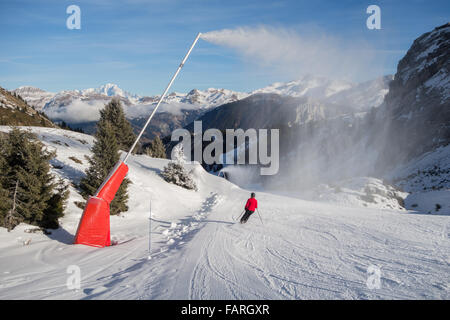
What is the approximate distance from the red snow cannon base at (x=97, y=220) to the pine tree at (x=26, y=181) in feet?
8.28

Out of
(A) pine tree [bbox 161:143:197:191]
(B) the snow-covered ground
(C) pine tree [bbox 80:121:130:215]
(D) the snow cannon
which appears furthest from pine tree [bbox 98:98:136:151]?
(D) the snow cannon

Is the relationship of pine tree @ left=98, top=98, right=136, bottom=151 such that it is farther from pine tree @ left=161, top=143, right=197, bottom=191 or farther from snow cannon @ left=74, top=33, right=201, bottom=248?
snow cannon @ left=74, top=33, right=201, bottom=248

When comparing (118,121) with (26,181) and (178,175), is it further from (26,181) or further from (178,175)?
(26,181)

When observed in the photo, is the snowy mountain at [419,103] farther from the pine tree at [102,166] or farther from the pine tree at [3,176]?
the pine tree at [3,176]

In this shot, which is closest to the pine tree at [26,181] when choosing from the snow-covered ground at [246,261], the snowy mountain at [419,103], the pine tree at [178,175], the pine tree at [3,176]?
the pine tree at [3,176]

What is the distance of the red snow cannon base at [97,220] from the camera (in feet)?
25.4

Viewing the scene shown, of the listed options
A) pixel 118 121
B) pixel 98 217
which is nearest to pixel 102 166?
pixel 98 217

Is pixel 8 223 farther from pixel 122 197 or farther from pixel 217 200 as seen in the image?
pixel 217 200

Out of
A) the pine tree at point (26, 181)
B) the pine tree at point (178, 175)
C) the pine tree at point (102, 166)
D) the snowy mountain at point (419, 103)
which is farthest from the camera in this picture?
the snowy mountain at point (419, 103)

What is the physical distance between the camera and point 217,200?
19.8m

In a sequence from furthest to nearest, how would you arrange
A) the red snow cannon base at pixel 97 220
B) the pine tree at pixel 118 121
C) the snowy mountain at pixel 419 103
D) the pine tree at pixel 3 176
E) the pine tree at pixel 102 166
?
the snowy mountain at pixel 419 103
the pine tree at pixel 118 121
the pine tree at pixel 102 166
the pine tree at pixel 3 176
the red snow cannon base at pixel 97 220

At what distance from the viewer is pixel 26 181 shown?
8.67 metres

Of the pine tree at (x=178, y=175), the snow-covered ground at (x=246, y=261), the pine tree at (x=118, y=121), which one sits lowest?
the snow-covered ground at (x=246, y=261)
